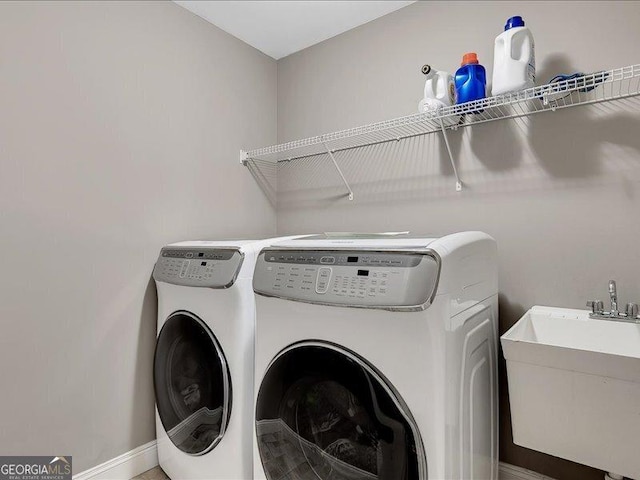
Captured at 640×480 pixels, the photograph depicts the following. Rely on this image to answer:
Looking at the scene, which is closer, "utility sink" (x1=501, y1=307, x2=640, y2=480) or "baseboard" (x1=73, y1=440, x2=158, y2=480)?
"utility sink" (x1=501, y1=307, x2=640, y2=480)

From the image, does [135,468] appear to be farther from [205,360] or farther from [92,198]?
[92,198]

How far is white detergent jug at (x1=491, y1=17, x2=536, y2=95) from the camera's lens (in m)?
1.45

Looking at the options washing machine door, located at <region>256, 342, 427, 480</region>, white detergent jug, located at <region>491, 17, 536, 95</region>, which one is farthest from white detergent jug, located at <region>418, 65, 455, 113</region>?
washing machine door, located at <region>256, 342, 427, 480</region>

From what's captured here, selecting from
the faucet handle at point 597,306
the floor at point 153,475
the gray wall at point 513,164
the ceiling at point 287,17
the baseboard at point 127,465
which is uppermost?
the ceiling at point 287,17

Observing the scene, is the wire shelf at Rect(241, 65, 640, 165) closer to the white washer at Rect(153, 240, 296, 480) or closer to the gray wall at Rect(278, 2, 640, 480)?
the gray wall at Rect(278, 2, 640, 480)

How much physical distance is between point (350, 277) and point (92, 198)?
4.19 ft

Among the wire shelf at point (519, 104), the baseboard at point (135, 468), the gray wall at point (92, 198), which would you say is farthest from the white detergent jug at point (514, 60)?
the baseboard at point (135, 468)

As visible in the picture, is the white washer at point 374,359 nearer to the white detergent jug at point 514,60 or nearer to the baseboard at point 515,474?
the baseboard at point 515,474

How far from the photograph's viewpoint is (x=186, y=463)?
166 centimetres

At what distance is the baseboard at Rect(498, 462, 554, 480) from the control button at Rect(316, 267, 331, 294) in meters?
1.32

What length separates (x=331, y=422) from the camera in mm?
1173

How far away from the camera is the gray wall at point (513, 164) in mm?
1484

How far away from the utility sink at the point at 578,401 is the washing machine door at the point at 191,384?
1.05 meters

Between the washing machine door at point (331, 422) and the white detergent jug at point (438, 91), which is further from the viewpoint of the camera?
the white detergent jug at point (438, 91)
